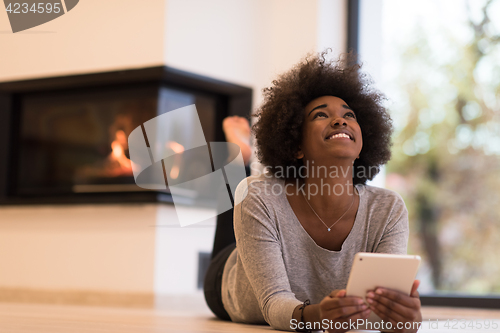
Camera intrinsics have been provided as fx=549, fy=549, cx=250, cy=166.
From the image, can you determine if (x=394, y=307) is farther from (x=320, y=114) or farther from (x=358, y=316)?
(x=320, y=114)

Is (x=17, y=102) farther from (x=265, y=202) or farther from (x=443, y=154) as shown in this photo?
(x=443, y=154)

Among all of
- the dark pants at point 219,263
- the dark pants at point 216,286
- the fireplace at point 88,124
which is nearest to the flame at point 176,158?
the fireplace at point 88,124

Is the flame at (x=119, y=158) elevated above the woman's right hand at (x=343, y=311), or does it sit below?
above

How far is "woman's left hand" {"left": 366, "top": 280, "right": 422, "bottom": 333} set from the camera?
1156mm

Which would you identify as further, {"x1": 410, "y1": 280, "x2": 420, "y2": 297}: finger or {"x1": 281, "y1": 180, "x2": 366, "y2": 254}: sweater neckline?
{"x1": 281, "y1": 180, "x2": 366, "y2": 254}: sweater neckline

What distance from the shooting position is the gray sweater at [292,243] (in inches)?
55.5

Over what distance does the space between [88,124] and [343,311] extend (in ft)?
8.42

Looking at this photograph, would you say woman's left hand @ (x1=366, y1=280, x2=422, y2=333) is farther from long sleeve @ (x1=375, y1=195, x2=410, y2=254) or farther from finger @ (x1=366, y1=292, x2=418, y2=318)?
long sleeve @ (x1=375, y1=195, x2=410, y2=254)

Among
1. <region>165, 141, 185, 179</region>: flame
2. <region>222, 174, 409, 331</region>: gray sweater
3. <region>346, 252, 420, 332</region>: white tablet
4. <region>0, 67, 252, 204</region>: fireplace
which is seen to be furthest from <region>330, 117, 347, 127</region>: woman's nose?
<region>165, 141, 185, 179</region>: flame

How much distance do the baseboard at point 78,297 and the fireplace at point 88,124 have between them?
1.75ft

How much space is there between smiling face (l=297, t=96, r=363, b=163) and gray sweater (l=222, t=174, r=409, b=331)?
0.48ft

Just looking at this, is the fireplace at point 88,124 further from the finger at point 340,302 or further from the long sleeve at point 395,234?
the finger at point 340,302

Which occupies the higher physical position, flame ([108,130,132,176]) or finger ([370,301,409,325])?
flame ([108,130,132,176])

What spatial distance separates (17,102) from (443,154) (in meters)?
4.55
